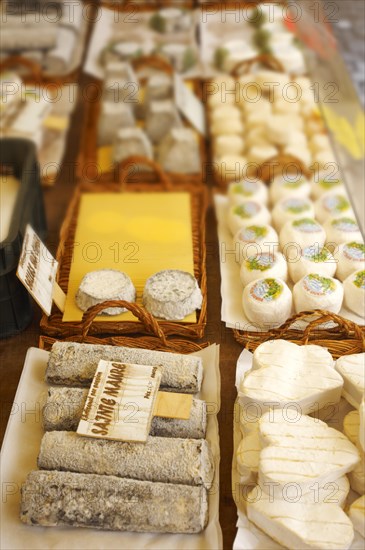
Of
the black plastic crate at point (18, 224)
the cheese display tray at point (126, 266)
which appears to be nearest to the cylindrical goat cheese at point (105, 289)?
the cheese display tray at point (126, 266)

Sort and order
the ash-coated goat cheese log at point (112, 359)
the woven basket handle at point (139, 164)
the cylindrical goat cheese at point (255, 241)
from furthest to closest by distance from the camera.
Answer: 1. the woven basket handle at point (139, 164)
2. the cylindrical goat cheese at point (255, 241)
3. the ash-coated goat cheese log at point (112, 359)

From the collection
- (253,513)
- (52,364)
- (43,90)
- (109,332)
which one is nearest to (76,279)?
(109,332)

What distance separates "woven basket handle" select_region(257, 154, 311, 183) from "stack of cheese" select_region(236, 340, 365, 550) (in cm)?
121

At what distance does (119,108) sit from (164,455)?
6.50 feet

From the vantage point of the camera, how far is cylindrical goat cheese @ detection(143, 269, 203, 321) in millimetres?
2184

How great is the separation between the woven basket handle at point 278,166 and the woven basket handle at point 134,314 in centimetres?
109

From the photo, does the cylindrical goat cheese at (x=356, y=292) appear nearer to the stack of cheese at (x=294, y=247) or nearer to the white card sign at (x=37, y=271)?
the stack of cheese at (x=294, y=247)

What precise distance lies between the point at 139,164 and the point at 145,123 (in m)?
0.35

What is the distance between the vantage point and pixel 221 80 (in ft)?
11.9

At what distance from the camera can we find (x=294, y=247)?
2.42m

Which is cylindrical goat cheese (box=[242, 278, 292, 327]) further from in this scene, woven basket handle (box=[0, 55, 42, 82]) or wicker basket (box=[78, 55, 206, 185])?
woven basket handle (box=[0, 55, 42, 82])

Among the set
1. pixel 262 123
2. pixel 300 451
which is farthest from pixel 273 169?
pixel 300 451

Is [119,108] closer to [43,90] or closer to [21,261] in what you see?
[43,90]

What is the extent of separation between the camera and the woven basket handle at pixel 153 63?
3680 mm
